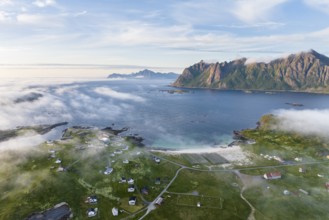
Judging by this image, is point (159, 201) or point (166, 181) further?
point (166, 181)

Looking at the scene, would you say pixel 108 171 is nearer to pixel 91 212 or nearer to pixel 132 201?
pixel 132 201

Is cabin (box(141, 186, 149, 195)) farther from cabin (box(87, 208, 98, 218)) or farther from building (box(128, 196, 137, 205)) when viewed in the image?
cabin (box(87, 208, 98, 218))

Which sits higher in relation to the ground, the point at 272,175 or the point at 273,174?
the point at 273,174

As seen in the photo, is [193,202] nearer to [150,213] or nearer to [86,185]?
[150,213]

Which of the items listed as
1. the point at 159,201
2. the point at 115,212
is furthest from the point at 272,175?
the point at 115,212

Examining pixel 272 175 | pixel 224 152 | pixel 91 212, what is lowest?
pixel 91 212

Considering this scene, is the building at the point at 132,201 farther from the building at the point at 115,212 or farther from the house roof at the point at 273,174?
the house roof at the point at 273,174

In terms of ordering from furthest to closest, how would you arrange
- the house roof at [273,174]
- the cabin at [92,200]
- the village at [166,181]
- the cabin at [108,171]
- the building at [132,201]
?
the cabin at [108,171]
the house roof at [273,174]
the cabin at [92,200]
the building at [132,201]
the village at [166,181]

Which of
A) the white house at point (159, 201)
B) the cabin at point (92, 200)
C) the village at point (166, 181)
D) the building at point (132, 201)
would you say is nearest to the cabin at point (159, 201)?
the white house at point (159, 201)

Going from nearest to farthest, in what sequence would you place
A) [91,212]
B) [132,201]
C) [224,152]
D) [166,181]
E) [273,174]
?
[91,212] < [132,201] < [166,181] < [273,174] < [224,152]

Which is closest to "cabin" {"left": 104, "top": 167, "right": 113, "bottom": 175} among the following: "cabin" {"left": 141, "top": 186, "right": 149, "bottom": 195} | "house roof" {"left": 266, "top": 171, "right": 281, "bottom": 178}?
"cabin" {"left": 141, "top": 186, "right": 149, "bottom": 195}

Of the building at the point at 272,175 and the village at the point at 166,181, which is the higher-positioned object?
the building at the point at 272,175

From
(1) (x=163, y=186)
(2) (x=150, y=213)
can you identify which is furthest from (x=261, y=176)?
(2) (x=150, y=213)
